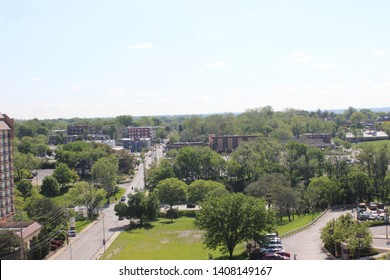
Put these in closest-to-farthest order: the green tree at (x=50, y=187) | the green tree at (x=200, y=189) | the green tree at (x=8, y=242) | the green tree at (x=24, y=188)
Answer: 1. the green tree at (x=8, y=242)
2. the green tree at (x=200, y=189)
3. the green tree at (x=24, y=188)
4. the green tree at (x=50, y=187)

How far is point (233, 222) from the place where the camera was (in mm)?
24094

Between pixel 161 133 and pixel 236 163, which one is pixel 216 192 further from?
pixel 161 133

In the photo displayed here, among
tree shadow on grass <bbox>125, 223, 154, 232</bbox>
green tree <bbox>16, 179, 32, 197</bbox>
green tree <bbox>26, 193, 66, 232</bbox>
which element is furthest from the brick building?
green tree <bbox>26, 193, 66, 232</bbox>

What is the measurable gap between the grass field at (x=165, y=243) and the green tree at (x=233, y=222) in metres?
1.34

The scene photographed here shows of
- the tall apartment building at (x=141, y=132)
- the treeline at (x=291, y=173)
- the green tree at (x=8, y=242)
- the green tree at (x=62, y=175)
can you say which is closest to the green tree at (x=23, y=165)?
the green tree at (x=62, y=175)

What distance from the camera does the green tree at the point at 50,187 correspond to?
1951 inches

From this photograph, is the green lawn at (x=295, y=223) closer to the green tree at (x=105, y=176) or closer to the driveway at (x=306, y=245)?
the driveway at (x=306, y=245)

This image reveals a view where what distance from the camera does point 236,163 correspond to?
52344mm

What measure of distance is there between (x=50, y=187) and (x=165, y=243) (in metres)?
23.2

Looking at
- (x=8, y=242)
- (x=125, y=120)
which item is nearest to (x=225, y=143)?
(x=8, y=242)

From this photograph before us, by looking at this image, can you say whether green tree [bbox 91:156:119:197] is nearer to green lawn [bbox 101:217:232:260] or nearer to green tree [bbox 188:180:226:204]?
green tree [bbox 188:180:226:204]

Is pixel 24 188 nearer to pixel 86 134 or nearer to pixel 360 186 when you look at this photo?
pixel 360 186

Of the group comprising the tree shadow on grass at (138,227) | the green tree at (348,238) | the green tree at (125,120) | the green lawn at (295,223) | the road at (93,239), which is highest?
the green tree at (125,120)

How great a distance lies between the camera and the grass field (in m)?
27.2
